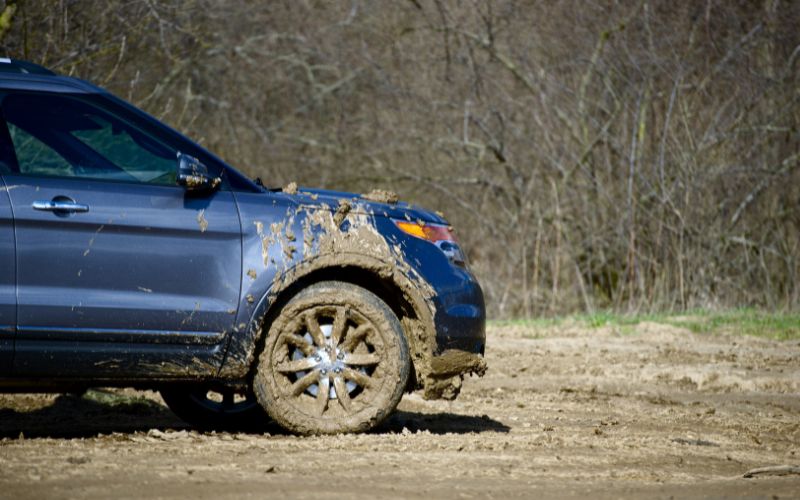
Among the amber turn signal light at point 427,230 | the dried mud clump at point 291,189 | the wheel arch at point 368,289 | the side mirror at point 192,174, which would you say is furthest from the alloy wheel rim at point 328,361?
the side mirror at point 192,174

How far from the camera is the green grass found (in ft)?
42.9

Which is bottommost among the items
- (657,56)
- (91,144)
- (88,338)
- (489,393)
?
(489,393)

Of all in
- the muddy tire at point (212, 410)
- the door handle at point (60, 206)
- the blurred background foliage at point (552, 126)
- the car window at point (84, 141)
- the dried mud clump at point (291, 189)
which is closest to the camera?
the door handle at point (60, 206)

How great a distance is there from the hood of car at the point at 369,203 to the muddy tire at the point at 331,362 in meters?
0.45

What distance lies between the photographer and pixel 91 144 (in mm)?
6438

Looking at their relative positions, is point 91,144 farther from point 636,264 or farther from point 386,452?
point 636,264

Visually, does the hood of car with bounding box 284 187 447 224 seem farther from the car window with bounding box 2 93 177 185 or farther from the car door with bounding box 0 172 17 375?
the car door with bounding box 0 172 17 375

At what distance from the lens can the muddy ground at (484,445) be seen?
17.0 ft

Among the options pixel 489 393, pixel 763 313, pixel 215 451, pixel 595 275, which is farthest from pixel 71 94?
pixel 595 275

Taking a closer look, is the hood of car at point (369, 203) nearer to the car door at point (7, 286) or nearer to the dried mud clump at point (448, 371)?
the dried mud clump at point (448, 371)

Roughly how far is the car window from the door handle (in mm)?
292

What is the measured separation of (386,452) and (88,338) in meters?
1.62

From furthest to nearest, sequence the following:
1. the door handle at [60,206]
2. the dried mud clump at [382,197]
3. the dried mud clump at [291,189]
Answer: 1. the dried mud clump at [382,197]
2. the dried mud clump at [291,189]
3. the door handle at [60,206]

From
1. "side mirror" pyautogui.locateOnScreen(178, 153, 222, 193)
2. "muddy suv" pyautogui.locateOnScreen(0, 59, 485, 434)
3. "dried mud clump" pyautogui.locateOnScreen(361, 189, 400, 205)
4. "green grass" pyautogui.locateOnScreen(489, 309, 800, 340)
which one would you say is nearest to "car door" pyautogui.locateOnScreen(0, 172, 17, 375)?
"muddy suv" pyautogui.locateOnScreen(0, 59, 485, 434)
